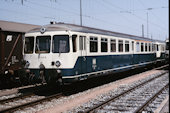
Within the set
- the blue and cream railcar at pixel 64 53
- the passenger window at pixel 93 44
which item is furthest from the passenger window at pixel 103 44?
the passenger window at pixel 93 44

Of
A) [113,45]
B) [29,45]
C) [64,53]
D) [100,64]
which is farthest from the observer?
[113,45]

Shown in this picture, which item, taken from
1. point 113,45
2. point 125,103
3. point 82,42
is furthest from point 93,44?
point 125,103

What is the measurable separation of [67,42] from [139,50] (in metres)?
10.5

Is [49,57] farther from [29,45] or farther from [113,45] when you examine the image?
[113,45]

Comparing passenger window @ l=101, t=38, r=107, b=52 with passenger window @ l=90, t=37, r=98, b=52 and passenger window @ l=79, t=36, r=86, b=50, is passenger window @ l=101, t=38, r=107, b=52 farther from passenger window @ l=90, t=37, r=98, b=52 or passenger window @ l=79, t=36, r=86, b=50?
passenger window @ l=79, t=36, r=86, b=50

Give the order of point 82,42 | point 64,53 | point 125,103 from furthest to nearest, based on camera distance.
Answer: point 82,42 → point 64,53 → point 125,103

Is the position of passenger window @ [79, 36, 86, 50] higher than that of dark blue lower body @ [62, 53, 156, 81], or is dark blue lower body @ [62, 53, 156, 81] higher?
passenger window @ [79, 36, 86, 50]

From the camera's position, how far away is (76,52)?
388 inches

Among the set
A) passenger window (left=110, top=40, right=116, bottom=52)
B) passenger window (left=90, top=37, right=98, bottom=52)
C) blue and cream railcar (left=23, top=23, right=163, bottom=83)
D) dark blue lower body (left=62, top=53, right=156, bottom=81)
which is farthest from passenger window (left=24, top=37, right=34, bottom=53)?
passenger window (left=110, top=40, right=116, bottom=52)

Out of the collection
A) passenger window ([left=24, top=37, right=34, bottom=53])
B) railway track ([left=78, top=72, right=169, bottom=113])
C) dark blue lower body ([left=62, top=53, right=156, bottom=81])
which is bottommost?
railway track ([left=78, top=72, right=169, bottom=113])

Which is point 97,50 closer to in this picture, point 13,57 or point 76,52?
point 76,52

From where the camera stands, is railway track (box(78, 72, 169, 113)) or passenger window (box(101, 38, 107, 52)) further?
passenger window (box(101, 38, 107, 52))

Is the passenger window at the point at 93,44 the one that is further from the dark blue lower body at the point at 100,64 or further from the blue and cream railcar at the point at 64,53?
the dark blue lower body at the point at 100,64

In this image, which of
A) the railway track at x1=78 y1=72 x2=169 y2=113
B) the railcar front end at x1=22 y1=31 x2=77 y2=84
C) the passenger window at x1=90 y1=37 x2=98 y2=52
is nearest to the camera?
the railway track at x1=78 y1=72 x2=169 y2=113
